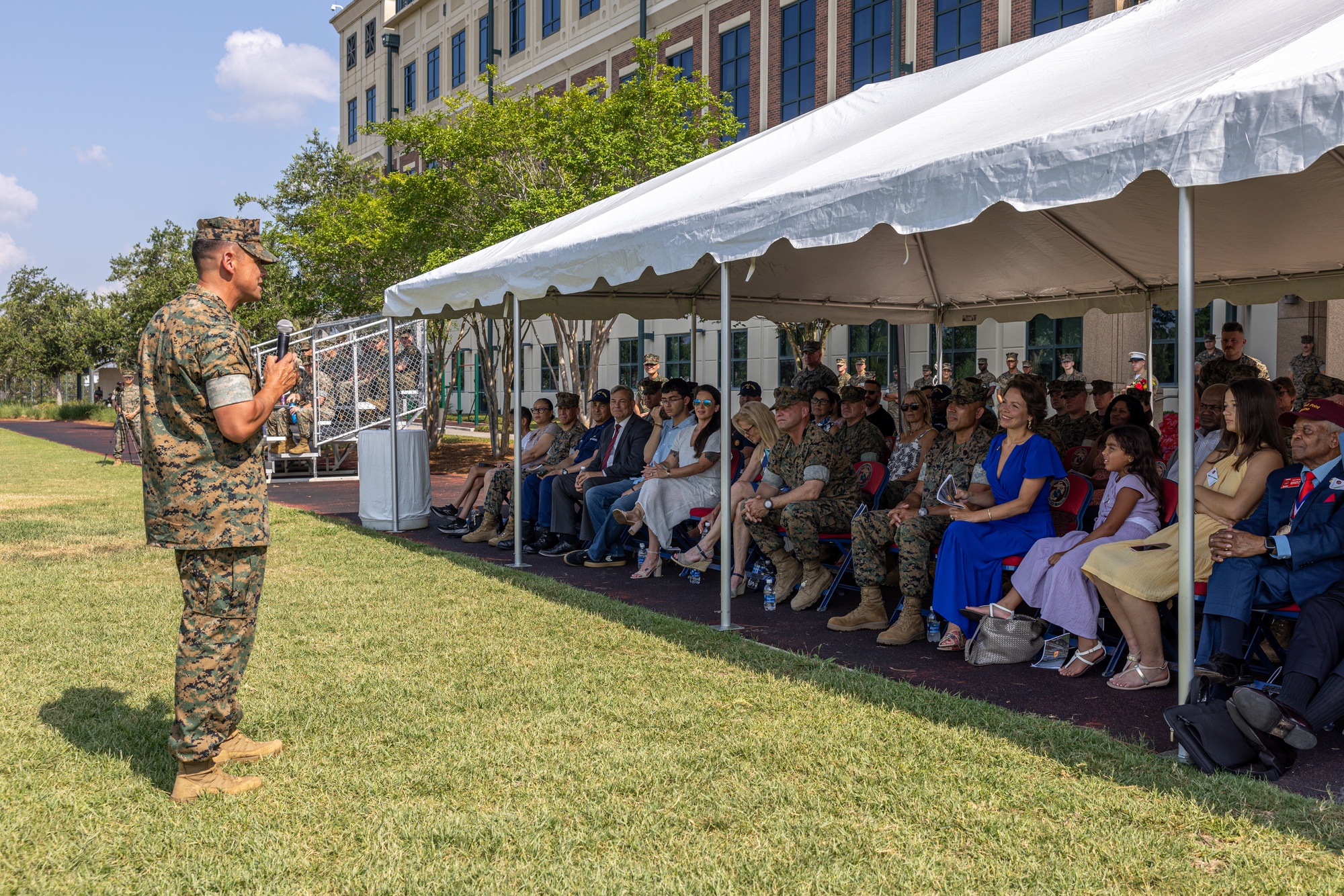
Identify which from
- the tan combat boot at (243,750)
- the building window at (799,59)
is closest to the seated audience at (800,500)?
the tan combat boot at (243,750)

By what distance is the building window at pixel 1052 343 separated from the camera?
20.8 m

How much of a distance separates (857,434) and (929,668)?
2613mm

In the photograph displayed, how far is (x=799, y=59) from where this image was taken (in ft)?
84.3

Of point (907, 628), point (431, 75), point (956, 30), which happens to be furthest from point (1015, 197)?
point (431, 75)

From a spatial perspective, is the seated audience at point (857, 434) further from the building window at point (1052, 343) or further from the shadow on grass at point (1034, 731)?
the building window at point (1052, 343)

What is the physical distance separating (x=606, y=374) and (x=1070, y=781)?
31.0 metres

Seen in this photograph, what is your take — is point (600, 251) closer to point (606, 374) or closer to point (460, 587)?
point (460, 587)

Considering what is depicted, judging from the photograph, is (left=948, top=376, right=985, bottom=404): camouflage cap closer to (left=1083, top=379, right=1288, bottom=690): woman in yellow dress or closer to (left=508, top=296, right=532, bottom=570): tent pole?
(left=1083, top=379, right=1288, bottom=690): woman in yellow dress

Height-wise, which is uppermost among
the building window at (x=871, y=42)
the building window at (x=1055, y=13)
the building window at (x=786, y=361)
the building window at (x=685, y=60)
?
the building window at (x=685, y=60)

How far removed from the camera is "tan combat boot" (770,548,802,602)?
25.3 feet

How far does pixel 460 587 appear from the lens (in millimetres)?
8391

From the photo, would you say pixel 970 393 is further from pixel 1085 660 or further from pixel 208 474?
pixel 208 474

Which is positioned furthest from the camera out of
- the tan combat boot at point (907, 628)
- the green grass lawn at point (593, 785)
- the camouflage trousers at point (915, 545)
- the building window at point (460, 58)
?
the building window at point (460, 58)

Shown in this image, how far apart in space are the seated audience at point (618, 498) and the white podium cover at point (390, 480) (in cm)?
311
